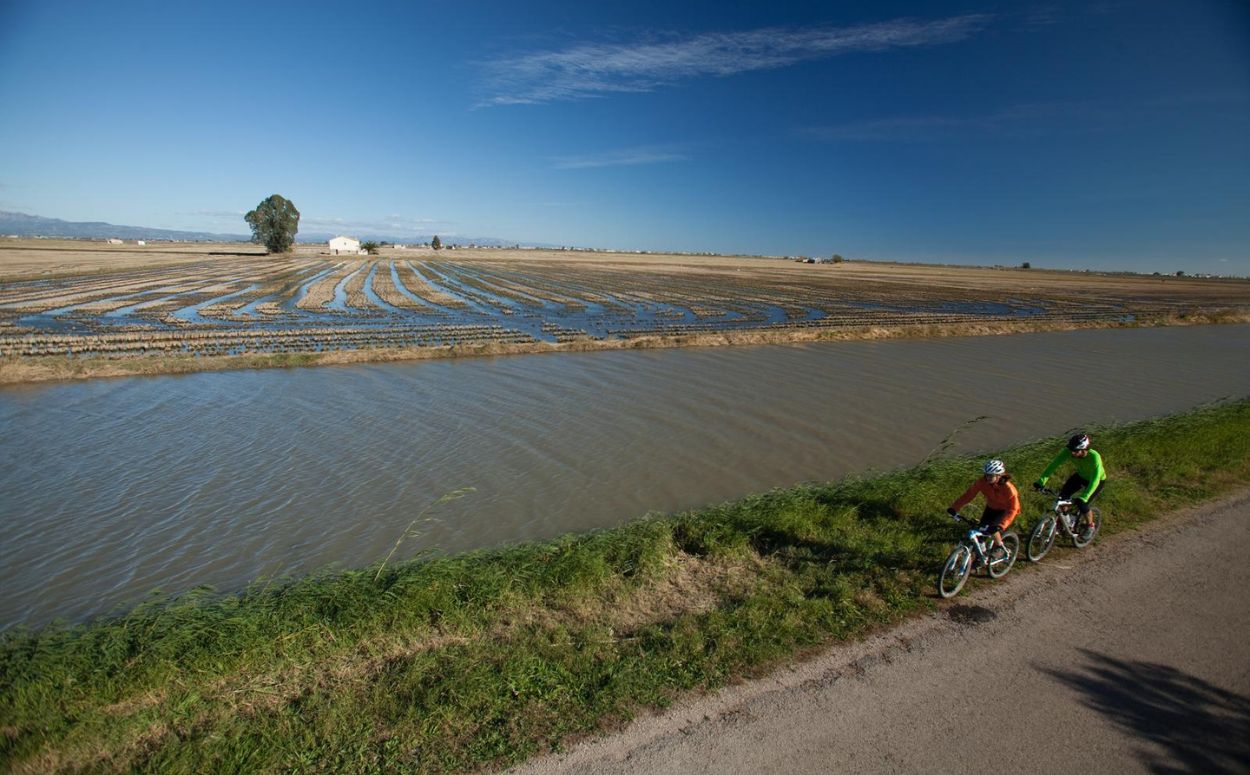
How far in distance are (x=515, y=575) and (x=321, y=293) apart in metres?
48.5

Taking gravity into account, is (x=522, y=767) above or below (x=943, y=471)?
below

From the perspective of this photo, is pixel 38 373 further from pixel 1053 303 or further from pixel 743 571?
pixel 1053 303

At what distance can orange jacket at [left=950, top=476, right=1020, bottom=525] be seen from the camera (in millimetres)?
7801

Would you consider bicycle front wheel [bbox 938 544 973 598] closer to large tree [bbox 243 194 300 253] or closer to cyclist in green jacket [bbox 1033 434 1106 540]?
cyclist in green jacket [bbox 1033 434 1106 540]

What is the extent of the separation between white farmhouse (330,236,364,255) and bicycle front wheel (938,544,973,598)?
137 metres

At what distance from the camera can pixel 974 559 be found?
821 cm

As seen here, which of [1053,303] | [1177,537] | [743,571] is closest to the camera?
[743,571]

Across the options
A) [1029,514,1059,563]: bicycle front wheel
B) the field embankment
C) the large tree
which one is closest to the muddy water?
the field embankment

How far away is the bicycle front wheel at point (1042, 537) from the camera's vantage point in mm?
8664

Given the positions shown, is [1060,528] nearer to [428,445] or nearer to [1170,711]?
[1170,711]

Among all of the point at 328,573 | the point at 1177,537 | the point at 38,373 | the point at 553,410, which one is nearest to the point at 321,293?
the point at 38,373

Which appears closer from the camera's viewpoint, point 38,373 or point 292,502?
point 292,502

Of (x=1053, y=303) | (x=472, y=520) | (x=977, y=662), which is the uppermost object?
(x=1053, y=303)

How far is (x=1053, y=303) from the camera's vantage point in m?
64.1
